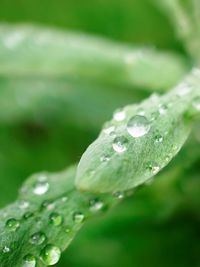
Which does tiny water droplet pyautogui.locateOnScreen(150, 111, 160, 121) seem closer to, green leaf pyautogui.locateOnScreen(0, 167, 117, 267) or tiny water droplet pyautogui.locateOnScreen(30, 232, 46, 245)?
green leaf pyautogui.locateOnScreen(0, 167, 117, 267)

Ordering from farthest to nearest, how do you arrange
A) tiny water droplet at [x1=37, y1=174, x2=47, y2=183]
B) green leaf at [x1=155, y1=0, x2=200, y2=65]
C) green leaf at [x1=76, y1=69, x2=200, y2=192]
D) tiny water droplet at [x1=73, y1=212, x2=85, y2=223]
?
green leaf at [x1=155, y1=0, x2=200, y2=65] → tiny water droplet at [x1=37, y1=174, x2=47, y2=183] → tiny water droplet at [x1=73, y1=212, x2=85, y2=223] → green leaf at [x1=76, y1=69, x2=200, y2=192]

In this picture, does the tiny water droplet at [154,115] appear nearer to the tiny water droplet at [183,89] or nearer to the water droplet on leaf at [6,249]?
the tiny water droplet at [183,89]

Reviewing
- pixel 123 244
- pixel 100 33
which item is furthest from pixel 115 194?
pixel 100 33

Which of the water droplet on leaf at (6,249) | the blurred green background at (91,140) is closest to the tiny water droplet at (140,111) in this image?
the blurred green background at (91,140)

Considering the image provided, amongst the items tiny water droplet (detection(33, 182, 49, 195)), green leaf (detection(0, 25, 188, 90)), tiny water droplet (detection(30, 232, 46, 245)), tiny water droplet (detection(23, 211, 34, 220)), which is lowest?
tiny water droplet (detection(30, 232, 46, 245))

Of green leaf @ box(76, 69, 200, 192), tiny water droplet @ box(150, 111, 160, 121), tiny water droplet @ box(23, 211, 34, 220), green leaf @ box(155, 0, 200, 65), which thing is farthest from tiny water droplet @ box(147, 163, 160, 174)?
green leaf @ box(155, 0, 200, 65)

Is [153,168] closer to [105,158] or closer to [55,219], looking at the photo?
[105,158]

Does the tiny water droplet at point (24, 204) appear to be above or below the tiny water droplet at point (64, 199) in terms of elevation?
above

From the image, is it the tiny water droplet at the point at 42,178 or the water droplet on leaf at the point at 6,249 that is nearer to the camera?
the water droplet on leaf at the point at 6,249
